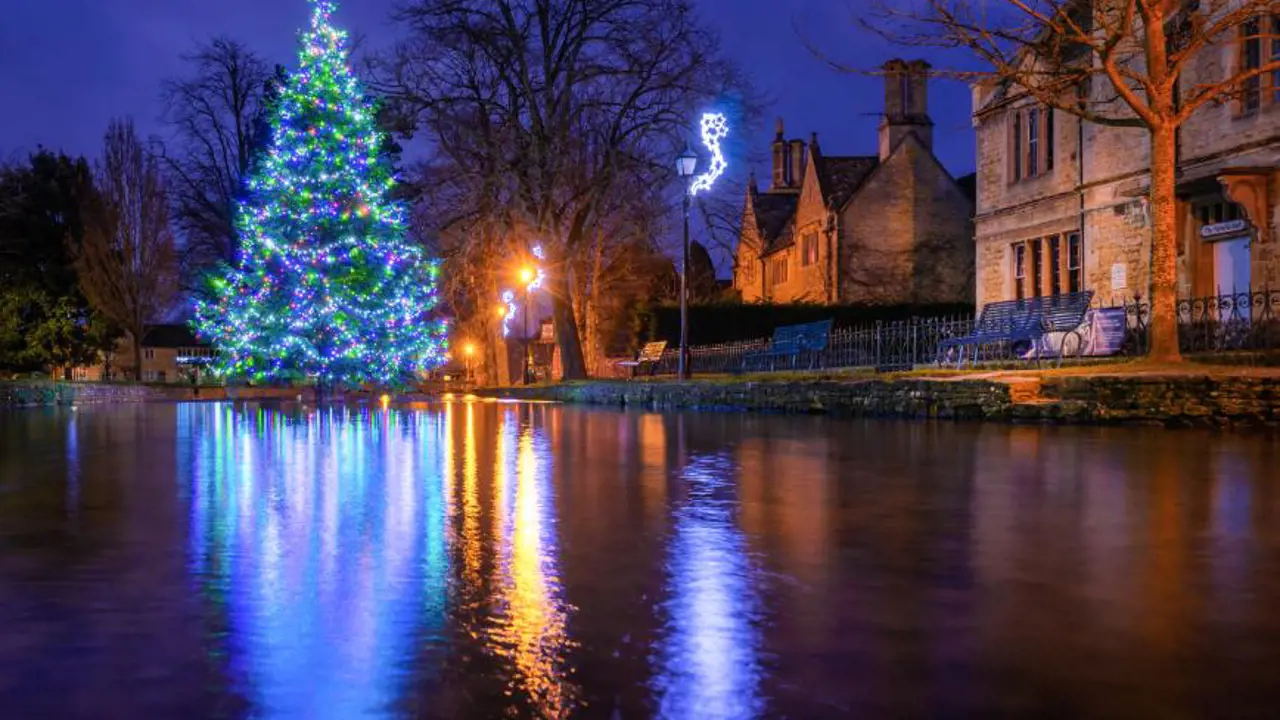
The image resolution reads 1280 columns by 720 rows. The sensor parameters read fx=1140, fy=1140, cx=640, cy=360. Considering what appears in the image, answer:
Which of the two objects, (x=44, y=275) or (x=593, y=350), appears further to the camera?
(x=593, y=350)

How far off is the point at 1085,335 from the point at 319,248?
19470mm

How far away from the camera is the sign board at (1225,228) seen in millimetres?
22703

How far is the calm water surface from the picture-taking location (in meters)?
3.23

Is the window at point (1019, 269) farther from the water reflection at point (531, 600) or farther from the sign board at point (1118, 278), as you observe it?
the water reflection at point (531, 600)

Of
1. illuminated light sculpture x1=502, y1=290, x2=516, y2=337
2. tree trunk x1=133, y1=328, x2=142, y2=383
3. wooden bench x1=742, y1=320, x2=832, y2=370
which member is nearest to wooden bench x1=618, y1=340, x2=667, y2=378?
illuminated light sculpture x1=502, y1=290, x2=516, y2=337

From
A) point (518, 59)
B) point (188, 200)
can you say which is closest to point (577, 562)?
point (518, 59)

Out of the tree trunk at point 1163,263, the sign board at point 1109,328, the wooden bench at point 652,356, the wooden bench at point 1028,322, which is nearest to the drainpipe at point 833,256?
the wooden bench at point 652,356

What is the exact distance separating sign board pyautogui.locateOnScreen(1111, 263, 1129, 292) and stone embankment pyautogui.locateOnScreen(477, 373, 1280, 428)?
34.5 feet

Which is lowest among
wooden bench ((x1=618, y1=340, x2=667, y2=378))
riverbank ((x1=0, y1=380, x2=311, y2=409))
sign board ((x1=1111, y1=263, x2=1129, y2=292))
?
riverbank ((x1=0, y1=380, x2=311, y2=409))

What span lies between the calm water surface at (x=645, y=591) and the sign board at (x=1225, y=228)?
15.1 meters

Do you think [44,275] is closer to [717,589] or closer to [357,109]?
[357,109]

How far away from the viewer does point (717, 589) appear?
15.2ft

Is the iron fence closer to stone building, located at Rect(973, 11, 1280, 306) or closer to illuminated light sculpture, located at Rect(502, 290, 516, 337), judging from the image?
stone building, located at Rect(973, 11, 1280, 306)

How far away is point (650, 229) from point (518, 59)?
20.7 feet
